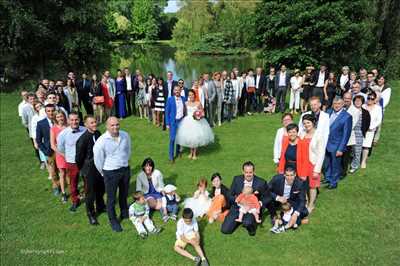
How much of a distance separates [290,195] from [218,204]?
4.43 ft

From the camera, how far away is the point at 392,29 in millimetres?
21219

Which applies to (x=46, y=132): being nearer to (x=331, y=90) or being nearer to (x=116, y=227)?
(x=116, y=227)

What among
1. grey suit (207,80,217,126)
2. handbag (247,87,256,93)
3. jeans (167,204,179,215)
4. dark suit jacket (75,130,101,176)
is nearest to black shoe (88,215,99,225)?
dark suit jacket (75,130,101,176)

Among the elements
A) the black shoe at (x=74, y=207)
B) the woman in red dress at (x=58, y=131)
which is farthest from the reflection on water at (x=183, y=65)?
the black shoe at (x=74, y=207)

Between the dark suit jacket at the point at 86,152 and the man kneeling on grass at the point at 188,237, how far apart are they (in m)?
1.87

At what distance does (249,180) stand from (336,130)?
2343mm

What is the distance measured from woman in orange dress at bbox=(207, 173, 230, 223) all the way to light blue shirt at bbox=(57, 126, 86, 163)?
107 inches

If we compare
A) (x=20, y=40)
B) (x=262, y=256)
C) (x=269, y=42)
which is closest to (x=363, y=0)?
(x=269, y=42)

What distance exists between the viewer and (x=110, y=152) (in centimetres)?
554

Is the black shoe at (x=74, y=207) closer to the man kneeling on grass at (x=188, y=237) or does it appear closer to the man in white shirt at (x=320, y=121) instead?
the man kneeling on grass at (x=188, y=237)

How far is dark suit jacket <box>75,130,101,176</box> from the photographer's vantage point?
5.84 m

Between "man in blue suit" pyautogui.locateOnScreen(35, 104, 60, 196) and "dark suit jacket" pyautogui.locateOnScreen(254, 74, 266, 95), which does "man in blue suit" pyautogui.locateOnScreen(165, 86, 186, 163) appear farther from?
"dark suit jacket" pyautogui.locateOnScreen(254, 74, 266, 95)

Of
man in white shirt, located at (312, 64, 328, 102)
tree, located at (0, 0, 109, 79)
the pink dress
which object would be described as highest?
tree, located at (0, 0, 109, 79)

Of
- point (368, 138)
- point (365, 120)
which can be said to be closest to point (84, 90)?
point (365, 120)
